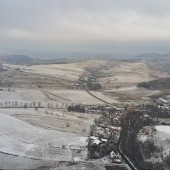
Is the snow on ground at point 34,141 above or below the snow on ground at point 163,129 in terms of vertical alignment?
below

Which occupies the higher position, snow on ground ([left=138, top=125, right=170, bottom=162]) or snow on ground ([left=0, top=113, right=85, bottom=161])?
snow on ground ([left=138, top=125, right=170, bottom=162])

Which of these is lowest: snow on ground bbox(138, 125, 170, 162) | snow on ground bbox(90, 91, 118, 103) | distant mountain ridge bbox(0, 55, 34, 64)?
snow on ground bbox(90, 91, 118, 103)

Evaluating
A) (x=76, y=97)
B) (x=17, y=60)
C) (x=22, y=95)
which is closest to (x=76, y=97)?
(x=76, y=97)

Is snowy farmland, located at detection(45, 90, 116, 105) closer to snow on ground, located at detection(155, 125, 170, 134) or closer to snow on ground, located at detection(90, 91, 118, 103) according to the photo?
snow on ground, located at detection(90, 91, 118, 103)

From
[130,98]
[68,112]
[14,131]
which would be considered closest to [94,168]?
[14,131]

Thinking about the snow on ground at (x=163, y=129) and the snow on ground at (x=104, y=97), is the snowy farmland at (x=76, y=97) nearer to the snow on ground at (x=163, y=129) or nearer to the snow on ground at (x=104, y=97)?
the snow on ground at (x=104, y=97)

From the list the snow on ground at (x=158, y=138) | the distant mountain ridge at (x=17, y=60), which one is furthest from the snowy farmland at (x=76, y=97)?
the distant mountain ridge at (x=17, y=60)

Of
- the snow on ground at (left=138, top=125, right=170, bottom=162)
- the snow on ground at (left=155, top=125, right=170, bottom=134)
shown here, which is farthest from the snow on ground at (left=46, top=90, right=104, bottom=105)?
the snow on ground at (left=138, top=125, right=170, bottom=162)

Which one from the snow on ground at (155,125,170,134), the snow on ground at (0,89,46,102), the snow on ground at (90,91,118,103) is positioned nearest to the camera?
the snow on ground at (155,125,170,134)
